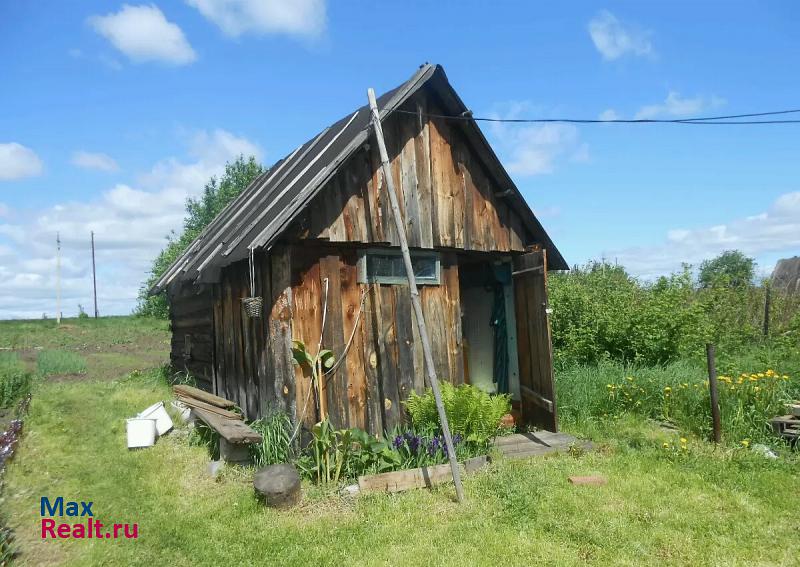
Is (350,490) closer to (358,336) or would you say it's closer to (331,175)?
(358,336)

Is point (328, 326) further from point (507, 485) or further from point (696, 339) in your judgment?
point (696, 339)

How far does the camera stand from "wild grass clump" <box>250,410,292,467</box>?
6773 mm

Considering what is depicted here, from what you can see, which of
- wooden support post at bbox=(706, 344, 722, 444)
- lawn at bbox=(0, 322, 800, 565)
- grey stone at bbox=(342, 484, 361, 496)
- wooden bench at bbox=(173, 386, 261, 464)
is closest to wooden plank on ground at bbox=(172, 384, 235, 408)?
wooden bench at bbox=(173, 386, 261, 464)

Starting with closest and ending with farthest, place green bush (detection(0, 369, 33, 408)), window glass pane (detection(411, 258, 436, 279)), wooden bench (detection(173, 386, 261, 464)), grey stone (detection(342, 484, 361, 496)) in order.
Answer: grey stone (detection(342, 484, 361, 496))
wooden bench (detection(173, 386, 261, 464))
window glass pane (detection(411, 258, 436, 279))
green bush (detection(0, 369, 33, 408))

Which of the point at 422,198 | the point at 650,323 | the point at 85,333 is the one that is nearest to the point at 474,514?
the point at 422,198

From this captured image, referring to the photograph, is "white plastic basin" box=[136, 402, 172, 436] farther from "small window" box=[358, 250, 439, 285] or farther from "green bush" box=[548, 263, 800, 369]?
"green bush" box=[548, 263, 800, 369]

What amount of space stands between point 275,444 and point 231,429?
59 cm

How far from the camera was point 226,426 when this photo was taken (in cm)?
706

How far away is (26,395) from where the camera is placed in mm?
13031

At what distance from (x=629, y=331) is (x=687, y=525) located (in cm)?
626

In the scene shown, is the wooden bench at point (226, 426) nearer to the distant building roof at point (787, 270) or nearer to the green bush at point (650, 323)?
the green bush at point (650, 323)

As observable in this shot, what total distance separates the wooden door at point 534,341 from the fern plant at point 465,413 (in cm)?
160

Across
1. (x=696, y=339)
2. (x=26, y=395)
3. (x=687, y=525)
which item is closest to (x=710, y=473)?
(x=687, y=525)

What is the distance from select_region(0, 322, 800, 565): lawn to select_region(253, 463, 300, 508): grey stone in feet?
0.44
